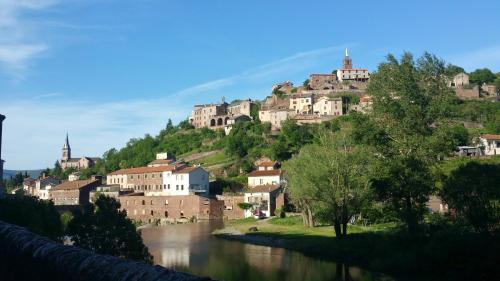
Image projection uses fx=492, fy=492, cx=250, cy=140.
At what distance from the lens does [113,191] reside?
277 ft

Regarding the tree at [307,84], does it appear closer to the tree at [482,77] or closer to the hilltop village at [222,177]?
the hilltop village at [222,177]

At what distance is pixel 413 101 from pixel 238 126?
289 ft

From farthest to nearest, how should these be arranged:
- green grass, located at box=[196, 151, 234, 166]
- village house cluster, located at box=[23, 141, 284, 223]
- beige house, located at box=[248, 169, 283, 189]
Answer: green grass, located at box=[196, 151, 234, 166]
beige house, located at box=[248, 169, 283, 189]
village house cluster, located at box=[23, 141, 284, 223]

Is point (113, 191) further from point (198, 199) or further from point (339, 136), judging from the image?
point (339, 136)

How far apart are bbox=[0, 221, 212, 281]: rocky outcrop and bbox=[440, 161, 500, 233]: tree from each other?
879 inches

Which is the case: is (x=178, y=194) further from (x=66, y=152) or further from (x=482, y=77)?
(x=66, y=152)

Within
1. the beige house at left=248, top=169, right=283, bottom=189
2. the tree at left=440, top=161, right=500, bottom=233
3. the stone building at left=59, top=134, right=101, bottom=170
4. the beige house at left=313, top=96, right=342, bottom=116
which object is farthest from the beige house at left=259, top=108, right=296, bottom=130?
the tree at left=440, top=161, right=500, bottom=233

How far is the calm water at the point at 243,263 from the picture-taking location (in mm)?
27844

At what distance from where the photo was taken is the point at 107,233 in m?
23.6

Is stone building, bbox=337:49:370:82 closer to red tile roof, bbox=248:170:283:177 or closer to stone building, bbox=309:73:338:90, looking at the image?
stone building, bbox=309:73:338:90

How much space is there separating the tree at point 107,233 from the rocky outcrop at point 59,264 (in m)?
11.5

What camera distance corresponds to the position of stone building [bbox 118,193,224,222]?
248 ft

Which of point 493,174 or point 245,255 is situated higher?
point 493,174

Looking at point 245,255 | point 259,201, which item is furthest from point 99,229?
point 259,201
